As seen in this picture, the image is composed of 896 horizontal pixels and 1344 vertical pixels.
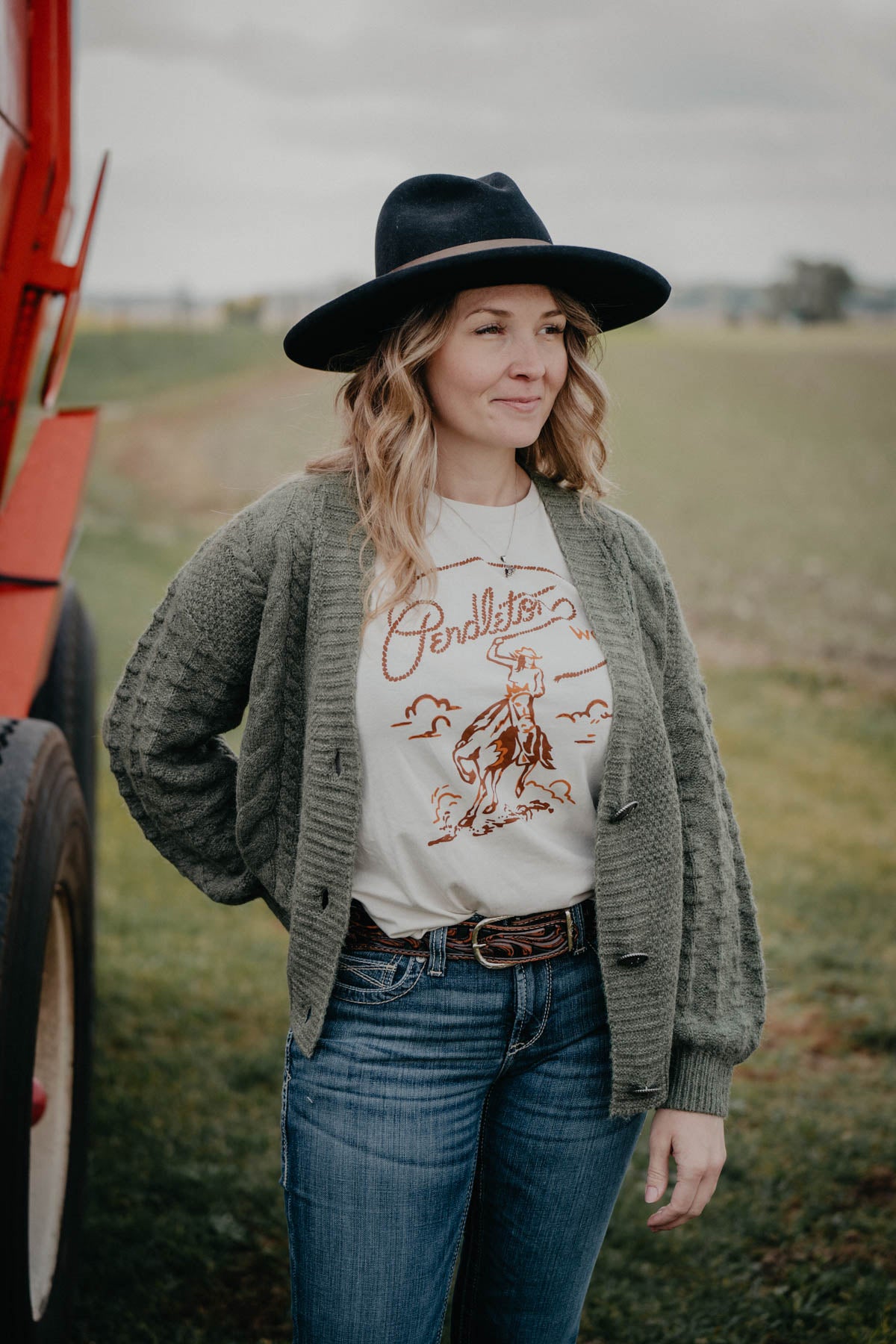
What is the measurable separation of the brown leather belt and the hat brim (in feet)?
2.77

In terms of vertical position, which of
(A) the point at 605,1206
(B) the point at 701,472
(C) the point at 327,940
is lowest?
(A) the point at 605,1206

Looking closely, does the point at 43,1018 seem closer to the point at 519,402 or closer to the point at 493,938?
the point at 493,938

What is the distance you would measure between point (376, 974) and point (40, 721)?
90 cm

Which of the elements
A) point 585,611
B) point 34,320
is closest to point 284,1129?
point 585,611

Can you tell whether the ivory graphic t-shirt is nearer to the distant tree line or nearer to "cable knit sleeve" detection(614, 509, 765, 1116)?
"cable knit sleeve" detection(614, 509, 765, 1116)

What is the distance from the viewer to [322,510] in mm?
1801

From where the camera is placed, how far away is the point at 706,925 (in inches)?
72.8

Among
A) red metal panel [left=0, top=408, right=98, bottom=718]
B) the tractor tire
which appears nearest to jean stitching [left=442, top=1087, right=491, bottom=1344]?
the tractor tire

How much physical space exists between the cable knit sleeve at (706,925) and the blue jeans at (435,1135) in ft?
0.41

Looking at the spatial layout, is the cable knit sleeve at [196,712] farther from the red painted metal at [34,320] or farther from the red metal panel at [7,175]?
the red metal panel at [7,175]

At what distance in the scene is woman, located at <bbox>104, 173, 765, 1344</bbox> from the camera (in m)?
1.71

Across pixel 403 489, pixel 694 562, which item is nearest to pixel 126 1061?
pixel 403 489

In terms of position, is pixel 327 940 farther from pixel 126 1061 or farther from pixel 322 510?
pixel 126 1061

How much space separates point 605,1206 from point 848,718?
8.42m
